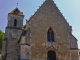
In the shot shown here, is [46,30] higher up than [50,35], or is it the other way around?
[46,30]

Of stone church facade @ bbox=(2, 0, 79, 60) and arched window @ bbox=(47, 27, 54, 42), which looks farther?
arched window @ bbox=(47, 27, 54, 42)

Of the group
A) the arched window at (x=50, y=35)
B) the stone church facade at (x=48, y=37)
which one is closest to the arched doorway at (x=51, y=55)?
the stone church facade at (x=48, y=37)

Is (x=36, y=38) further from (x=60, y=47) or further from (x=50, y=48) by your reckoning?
(x=60, y=47)

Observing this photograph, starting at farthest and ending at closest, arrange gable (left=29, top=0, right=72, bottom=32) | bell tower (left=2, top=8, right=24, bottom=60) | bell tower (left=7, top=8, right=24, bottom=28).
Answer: bell tower (left=7, top=8, right=24, bottom=28), bell tower (left=2, top=8, right=24, bottom=60), gable (left=29, top=0, right=72, bottom=32)

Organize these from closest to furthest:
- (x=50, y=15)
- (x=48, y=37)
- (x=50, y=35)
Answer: (x=48, y=37), (x=50, y=35), (x=50, y=15)

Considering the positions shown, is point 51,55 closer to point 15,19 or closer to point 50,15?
point 50,15

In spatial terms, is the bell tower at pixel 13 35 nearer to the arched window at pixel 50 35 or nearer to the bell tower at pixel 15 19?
the bell tower at pixel 15 19

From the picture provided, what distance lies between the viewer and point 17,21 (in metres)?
19.3

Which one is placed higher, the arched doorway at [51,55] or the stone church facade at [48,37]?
the stone church facade at [48,37]

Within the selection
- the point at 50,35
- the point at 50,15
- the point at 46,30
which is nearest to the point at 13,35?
the point at 46,30

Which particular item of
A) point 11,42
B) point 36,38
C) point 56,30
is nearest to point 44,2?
point 56,30

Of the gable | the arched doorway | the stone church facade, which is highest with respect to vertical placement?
the gable

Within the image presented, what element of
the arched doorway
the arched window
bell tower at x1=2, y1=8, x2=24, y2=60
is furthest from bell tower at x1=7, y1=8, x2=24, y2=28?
the arched doorway

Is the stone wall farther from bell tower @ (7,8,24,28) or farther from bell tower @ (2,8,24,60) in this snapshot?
bell tower @ (7,8,24,28)
